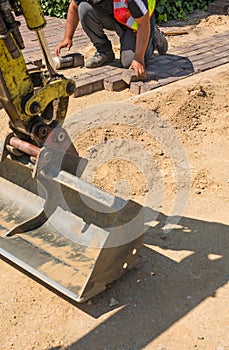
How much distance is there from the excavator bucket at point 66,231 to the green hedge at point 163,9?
5.21 meters

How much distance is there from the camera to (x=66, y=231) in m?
3.65

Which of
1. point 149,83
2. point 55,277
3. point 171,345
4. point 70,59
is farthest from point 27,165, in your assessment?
point 70,59

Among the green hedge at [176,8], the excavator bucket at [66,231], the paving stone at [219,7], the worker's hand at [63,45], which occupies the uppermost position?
the excavator bucket at [66,231]

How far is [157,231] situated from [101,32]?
3510mm

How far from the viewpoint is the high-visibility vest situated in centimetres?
611

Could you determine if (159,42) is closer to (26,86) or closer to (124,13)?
(124,13)

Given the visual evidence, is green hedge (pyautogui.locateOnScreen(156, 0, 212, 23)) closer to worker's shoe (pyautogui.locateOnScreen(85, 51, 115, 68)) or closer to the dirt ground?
worker's shoe (pyautogui.locateOnScreen(85, 51, 115, 68))

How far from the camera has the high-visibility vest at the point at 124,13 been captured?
6.11 metres

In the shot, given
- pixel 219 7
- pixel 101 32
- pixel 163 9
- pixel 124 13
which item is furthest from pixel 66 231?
pixel 219 7

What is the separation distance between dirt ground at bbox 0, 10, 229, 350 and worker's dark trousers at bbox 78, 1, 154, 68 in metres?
0.60

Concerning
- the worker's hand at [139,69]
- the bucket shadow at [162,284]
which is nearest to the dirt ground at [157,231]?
the bucket shadow at [162,284]

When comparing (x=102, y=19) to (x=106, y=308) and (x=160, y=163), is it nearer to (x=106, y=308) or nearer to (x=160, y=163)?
(x=160, y=163)

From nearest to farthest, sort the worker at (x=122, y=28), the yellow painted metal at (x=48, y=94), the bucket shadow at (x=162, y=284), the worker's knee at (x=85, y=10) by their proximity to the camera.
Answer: the bucket shadow at (x=162, y=284) < the yellow painted metal at (x=48, y=94) < the worker at (x=122, y=28) < the worker's knee at (x=85, y=10)

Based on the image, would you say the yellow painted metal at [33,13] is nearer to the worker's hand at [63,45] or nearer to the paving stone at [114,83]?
the paving stone at [114,83]
